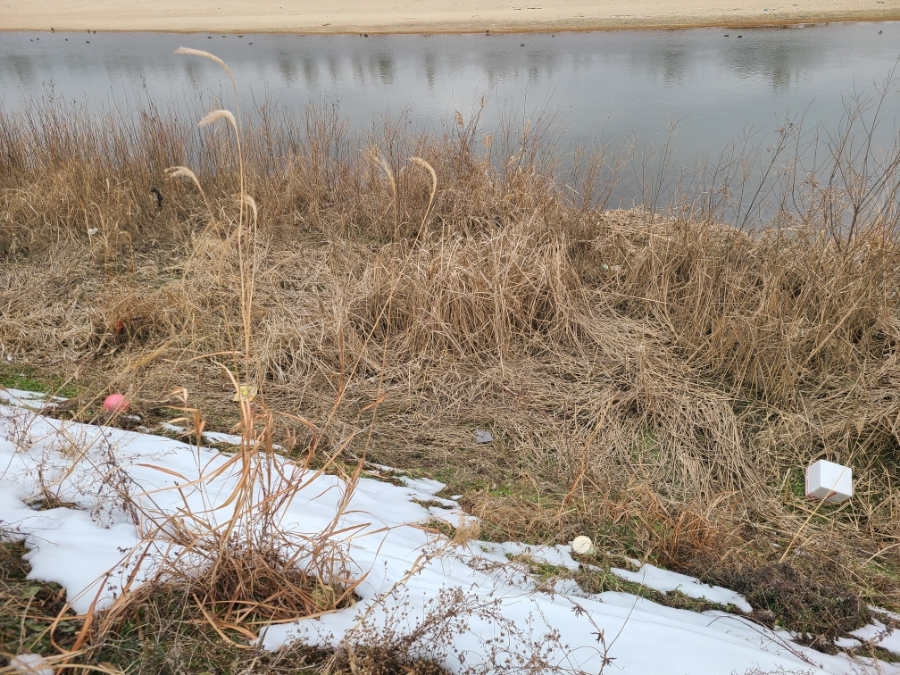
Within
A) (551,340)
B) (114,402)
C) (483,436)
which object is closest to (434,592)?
(483,436)

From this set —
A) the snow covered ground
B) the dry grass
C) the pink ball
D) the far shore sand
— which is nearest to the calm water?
the far shore sand

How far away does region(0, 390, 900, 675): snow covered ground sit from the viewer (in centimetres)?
157

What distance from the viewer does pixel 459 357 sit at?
344 cm

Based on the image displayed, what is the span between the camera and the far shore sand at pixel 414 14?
14.2 m

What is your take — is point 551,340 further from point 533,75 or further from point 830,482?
point 533,75

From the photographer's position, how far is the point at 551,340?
3.60m

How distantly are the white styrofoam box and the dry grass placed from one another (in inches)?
3.0

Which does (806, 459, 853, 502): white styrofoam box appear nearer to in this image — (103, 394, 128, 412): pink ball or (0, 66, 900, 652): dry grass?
(0, 66, 900, 652): dry grass

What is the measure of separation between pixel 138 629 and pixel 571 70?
11017 mm

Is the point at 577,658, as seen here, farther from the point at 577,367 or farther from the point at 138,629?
the point at 577,367

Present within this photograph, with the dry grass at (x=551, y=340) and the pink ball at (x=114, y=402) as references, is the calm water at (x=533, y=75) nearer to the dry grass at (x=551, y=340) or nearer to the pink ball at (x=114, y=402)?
the dry grass at (x=551, y=340)

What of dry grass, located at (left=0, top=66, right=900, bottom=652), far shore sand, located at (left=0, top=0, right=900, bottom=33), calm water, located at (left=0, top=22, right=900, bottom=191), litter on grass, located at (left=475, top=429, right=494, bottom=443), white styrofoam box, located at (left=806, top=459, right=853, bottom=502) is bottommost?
white styrofoam box, located at (left=806, top=459, right=853, bottom=502)

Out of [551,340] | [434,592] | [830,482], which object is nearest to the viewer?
[434,592]

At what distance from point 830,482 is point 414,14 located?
1845 centimetres
